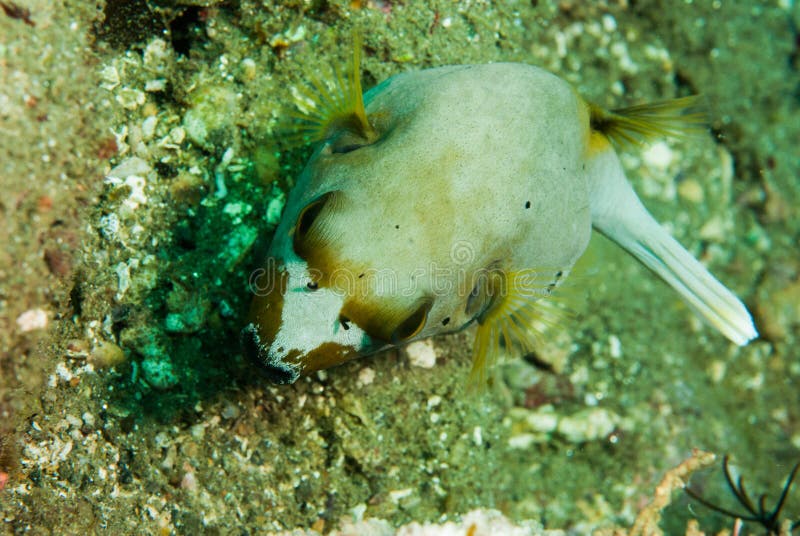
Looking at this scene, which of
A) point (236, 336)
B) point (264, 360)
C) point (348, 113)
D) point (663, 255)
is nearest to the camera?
point (264, 360)

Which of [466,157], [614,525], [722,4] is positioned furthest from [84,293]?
[722,4]

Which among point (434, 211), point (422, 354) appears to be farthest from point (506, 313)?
point (422, 354)

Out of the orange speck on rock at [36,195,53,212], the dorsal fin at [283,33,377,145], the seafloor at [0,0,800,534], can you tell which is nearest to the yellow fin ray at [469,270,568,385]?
the seafloor at [0,0,800,534]

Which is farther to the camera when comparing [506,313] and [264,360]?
[506,313]

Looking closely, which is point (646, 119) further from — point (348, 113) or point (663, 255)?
point (348, 113)

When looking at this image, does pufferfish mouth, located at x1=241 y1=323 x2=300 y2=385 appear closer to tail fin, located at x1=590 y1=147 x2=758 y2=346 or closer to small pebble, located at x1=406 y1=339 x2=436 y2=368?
small pebble, located at x1=406 y1=339 x2=436 y2=368

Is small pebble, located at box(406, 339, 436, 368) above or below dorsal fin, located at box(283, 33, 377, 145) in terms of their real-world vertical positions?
below

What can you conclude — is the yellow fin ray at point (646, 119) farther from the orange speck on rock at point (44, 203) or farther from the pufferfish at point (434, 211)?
the orange speck on rock at point (44, 203)
